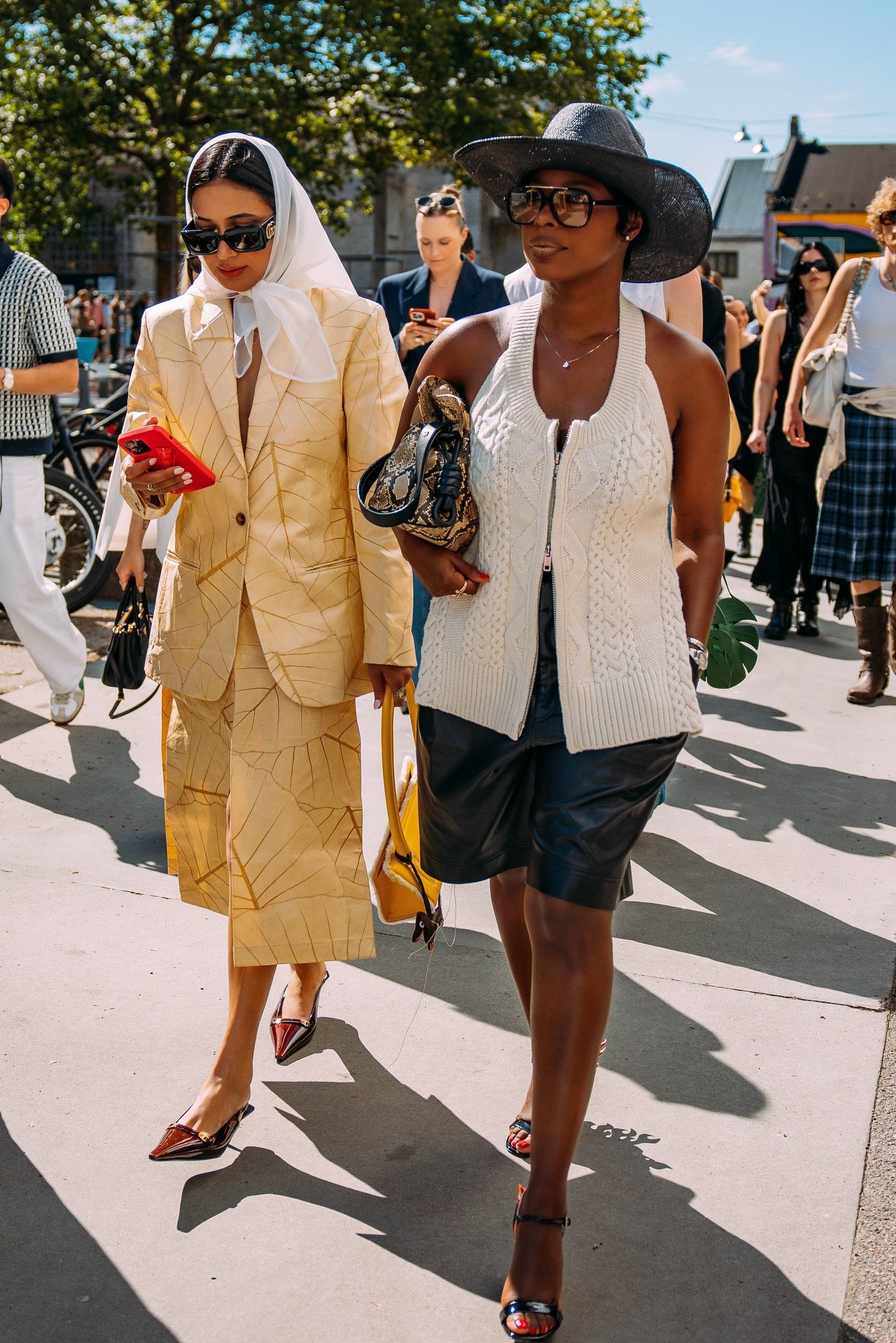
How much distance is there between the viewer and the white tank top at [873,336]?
6.24 metres

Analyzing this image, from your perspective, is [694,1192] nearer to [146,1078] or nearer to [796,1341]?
[796,1341]

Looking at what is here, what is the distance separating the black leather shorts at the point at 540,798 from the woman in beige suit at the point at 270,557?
35cm

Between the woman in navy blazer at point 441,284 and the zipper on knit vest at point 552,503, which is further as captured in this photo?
the woman in navy blazer at point 441,284

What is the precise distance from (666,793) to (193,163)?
317 centimetres

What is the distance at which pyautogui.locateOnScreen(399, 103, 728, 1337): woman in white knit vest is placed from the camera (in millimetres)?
2398

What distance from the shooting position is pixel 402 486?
2.52 m

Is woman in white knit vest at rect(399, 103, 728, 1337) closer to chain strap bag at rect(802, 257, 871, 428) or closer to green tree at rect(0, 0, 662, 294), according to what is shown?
chain strap bag at rect(802, 257, 871, 428)

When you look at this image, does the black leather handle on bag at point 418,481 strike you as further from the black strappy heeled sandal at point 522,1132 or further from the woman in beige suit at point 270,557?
the black strappy heeled sandal at point 522,1132

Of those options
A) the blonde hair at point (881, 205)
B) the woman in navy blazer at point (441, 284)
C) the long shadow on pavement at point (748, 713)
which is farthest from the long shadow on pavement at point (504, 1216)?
the blonde hair at point (881, 205)

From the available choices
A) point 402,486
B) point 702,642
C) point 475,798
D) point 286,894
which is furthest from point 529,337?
point 286,894

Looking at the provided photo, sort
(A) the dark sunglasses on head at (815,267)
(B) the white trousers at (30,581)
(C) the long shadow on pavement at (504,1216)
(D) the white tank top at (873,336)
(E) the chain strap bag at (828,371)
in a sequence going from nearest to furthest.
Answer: (C) the long shadow on pavement at (504,1216) → (B) the white trousers at (30,581) → (D) the white tank top at (873,336) → (E) the chain strap bag at (828,371) → (A) the dark sunglasses on head at (815,267)

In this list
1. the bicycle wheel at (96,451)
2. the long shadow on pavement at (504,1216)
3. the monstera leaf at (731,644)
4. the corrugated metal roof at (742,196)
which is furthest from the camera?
the corrugated metal roof at (742,196)

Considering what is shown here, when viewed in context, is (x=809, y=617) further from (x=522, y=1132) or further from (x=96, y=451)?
(x=522, y=1132)

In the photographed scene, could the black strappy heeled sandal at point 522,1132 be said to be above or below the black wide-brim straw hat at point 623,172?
below
